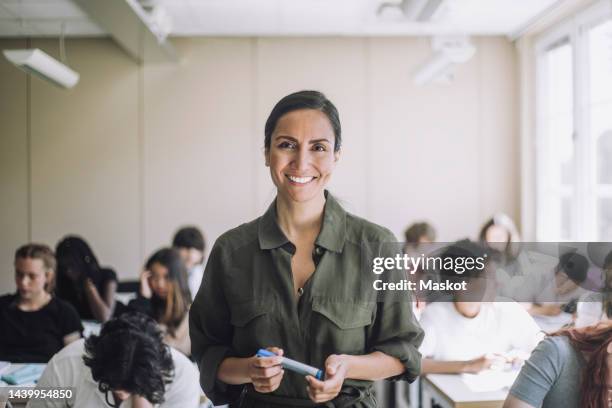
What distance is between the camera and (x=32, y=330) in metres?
1.83

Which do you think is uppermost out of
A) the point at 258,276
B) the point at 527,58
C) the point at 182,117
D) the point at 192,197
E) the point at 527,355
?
the point at 527,58

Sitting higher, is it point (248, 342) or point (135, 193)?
point (135, 193)

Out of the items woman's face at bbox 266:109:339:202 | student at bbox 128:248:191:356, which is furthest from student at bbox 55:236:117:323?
woman's face at bbox 266:109:339:202

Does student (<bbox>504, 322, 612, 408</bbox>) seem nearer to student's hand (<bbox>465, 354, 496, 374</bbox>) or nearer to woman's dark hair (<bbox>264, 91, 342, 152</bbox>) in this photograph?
student's hand (<bbox>465, 354, 496, 374</bbox>)

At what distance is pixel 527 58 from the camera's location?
2479 millimetres

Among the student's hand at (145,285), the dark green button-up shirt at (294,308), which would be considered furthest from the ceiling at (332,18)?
the dark green button-up shirt at (294,308)

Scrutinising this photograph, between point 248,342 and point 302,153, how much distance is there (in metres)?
0.44

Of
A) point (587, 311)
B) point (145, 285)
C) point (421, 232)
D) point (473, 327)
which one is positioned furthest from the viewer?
point (421, 232)

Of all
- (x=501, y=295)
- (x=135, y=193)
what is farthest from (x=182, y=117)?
(x=501, y=295)

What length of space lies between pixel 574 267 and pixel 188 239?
2025 millimetres

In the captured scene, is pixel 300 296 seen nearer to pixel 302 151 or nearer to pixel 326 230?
pixel 326 230

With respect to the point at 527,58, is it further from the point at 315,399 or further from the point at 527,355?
the point at 315,399

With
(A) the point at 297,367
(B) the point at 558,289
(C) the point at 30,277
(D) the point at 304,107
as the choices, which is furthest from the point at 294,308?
(C) the point at 30,277

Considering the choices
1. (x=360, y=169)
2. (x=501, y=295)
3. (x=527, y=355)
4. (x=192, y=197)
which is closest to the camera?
(x=527, y=355)
